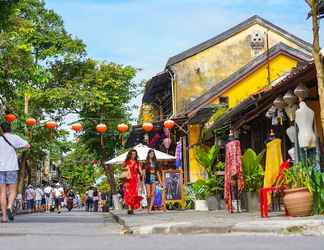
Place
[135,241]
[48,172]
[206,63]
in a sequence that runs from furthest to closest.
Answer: [48,172] < [206,63] < [135,241]

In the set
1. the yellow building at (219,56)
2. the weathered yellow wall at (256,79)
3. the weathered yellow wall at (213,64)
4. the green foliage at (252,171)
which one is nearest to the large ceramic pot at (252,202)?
the green foliage at (252,171)

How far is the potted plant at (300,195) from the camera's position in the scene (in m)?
10.4

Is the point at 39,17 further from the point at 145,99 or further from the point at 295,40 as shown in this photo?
the point at 295,40

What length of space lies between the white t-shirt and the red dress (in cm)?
546

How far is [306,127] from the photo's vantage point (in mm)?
12570

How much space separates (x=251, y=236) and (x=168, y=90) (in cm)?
2419

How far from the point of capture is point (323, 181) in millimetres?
10914

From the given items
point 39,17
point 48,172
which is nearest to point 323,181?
point 39,17

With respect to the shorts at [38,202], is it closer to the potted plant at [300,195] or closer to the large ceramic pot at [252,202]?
the large ceramic pot at [252,202]

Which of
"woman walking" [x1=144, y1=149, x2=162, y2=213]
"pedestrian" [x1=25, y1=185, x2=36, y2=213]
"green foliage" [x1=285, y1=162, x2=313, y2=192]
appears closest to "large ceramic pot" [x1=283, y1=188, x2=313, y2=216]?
"green foliage" [x1=285, y1=162, x2=313, y2=192]

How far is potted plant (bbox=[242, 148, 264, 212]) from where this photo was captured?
15.4m

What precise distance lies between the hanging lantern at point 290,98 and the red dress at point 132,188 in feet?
17.1

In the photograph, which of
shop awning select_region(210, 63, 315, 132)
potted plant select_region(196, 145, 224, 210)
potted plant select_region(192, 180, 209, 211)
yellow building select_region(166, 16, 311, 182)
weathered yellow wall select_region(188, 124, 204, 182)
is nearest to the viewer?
shop awning select_region(210, 63, 315, 132)

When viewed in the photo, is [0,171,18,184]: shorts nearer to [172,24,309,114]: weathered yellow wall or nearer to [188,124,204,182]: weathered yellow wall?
[188,124,204,182]: weathered yellow wall
